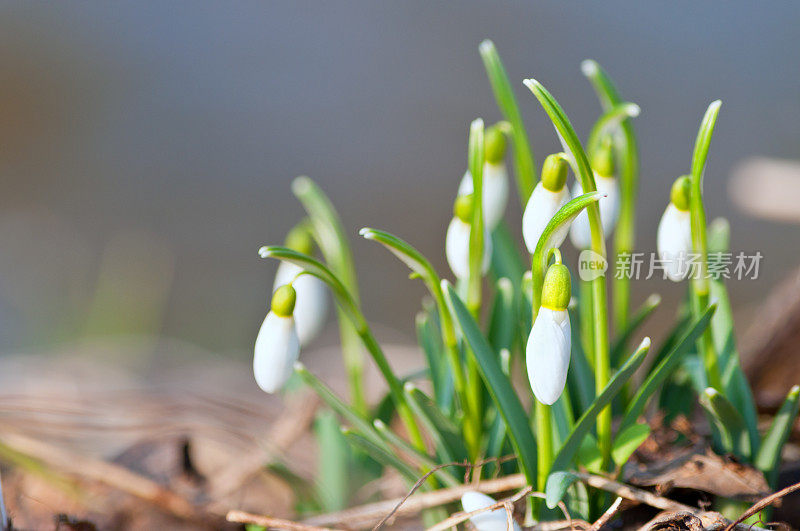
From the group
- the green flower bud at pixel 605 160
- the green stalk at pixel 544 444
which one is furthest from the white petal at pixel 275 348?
the green flower bud at pixel 605 160

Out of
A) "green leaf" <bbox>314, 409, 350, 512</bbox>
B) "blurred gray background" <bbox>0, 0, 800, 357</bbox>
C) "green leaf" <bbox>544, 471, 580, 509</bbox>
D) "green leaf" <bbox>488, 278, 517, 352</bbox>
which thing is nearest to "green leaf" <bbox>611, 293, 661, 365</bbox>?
"green leaf" <bbox>488, 278, 517, 352</bbox>

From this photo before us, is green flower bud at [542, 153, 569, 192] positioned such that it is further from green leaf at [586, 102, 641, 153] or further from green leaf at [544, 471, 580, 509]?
green leaf at [544, 471, 580, 509]

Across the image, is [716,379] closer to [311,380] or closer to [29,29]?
[311,380]

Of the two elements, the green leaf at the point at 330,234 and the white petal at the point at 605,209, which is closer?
the white petal at the point at 605,209

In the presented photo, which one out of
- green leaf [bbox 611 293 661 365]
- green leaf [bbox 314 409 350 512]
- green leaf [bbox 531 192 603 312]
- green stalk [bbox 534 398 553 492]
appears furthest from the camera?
green leaf [bbox 314 409 350 512]

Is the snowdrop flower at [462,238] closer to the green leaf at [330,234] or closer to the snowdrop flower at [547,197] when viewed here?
the snowdrop flower at [547,197]

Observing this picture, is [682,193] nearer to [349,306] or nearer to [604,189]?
[604,189]

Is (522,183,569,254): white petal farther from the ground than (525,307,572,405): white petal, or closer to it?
farther from the ground
